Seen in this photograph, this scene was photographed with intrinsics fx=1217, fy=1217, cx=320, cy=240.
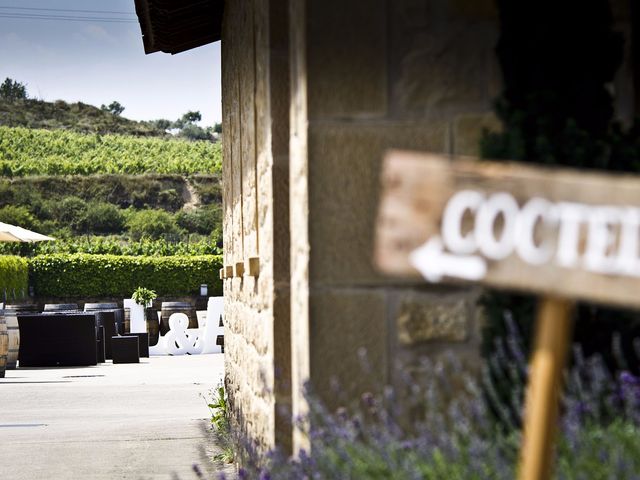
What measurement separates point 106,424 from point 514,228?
8.13 meters

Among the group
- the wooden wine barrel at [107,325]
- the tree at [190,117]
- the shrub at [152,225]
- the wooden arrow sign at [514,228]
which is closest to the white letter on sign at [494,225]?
the wooden arrow sign at [514,228]

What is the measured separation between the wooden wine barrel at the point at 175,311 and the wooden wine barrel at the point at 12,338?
3.88m

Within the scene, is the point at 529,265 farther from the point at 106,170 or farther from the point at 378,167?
the point at 106,170

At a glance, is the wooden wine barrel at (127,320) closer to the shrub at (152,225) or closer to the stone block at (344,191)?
the stone block at (344,191)

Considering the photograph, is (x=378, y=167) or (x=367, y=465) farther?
(x=378, y=167)

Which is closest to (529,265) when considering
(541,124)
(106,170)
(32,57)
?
(541,124)

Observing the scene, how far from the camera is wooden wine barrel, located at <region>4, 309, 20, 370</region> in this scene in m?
16.1

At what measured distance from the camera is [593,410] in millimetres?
3227

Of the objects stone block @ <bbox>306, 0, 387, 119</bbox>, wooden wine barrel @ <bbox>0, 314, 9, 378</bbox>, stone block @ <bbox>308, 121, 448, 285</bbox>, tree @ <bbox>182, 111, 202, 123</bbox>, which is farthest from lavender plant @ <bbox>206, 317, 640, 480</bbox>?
tree @ <bbox>182, 111, 202, 123</bbox>

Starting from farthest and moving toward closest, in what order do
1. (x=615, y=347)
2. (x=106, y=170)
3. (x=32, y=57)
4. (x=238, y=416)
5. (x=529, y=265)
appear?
(x=32, y=57), (x=106, y=170), (x=238, y=416), (x=615, y=347), (x=529, y=265)

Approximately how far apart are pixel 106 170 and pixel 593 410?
7516 centimetres

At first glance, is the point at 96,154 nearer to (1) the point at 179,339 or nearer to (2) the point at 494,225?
(1) the point at 179,339

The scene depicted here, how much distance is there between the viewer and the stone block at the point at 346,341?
3.91 m

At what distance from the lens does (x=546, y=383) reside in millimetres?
2107
